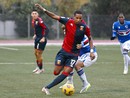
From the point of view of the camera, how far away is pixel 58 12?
48156mm

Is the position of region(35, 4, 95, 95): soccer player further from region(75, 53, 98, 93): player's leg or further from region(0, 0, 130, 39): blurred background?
region(0, 0, 130, 39): blurred background

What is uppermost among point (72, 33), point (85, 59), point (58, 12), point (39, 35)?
point (72, 33)

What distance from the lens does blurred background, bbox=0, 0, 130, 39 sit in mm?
42969

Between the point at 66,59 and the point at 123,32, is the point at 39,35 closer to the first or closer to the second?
the point at 123,32

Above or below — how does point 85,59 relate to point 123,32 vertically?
above

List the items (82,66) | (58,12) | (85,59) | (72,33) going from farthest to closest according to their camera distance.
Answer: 1. (58,12)
2. (85,59)
3. (82,66)
4. (72,33)

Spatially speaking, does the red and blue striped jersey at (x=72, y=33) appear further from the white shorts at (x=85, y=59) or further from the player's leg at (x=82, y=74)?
the white shorts at (x=85, y=59)

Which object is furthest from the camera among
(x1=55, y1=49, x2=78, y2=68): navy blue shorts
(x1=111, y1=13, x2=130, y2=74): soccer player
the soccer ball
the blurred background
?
the blurred background

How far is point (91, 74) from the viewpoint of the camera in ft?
51.1

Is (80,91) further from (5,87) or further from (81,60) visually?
(5,87)

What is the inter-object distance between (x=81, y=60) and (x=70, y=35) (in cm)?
134

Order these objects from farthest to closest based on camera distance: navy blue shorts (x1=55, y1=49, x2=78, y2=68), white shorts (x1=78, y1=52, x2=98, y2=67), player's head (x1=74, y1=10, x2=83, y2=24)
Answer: white shorts (x1=78, y1=52, x2=98, y2=67) → navy blue shorts (x1=55, y1=49, x2=78, y2=68) → player's head (x1=74, y1=10, x2=83, y2=24)

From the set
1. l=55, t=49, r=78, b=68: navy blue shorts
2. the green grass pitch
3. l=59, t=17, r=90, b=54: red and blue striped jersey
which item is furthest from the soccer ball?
l=59, t=17, r=90, b=54: red and blue striped jersey

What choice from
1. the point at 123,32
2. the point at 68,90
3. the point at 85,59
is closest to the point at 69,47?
the point at 68,90
